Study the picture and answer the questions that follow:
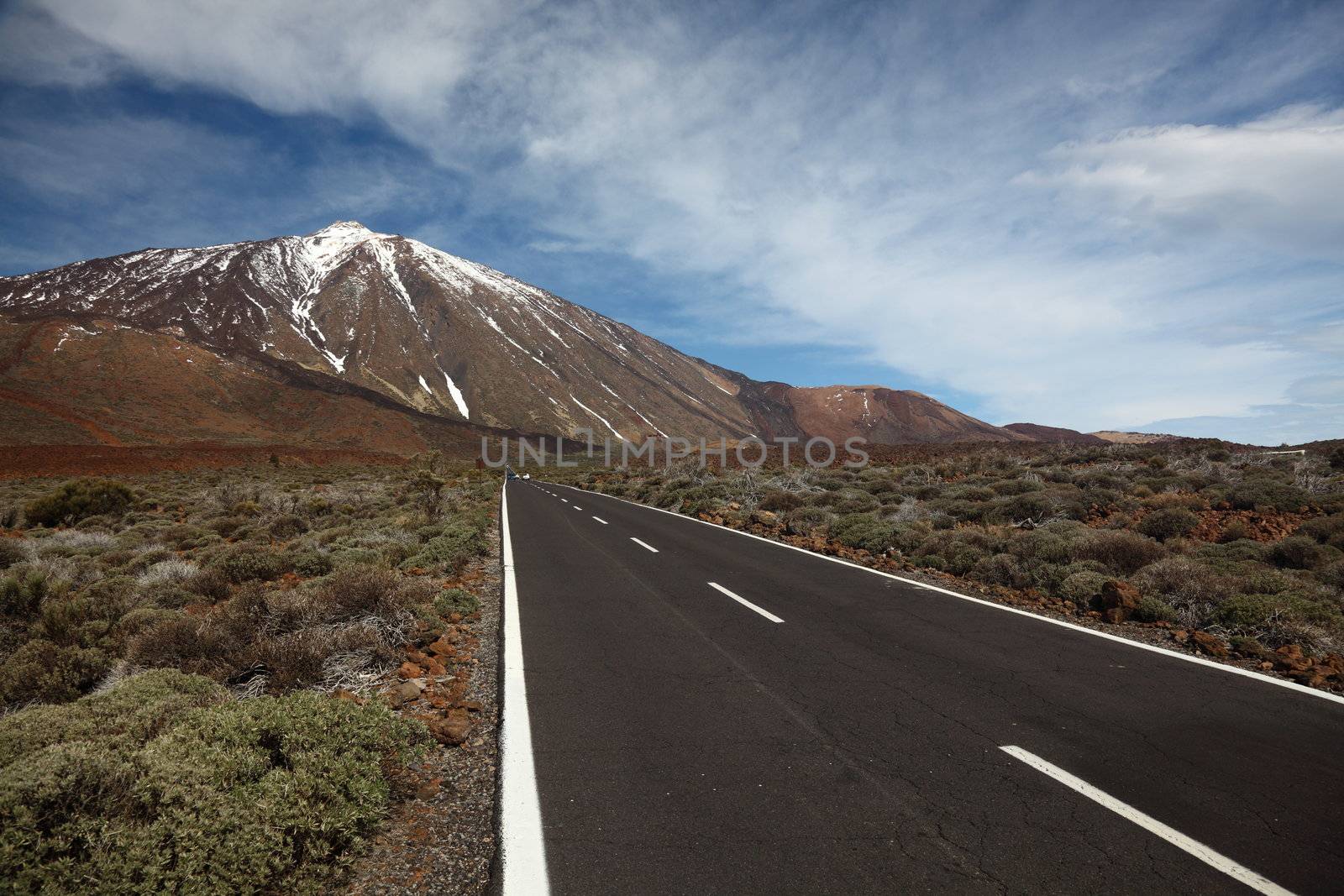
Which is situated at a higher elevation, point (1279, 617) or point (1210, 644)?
point (1279, 617)

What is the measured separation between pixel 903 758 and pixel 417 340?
170009 millimetres

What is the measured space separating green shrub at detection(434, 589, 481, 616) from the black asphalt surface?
0.78 m

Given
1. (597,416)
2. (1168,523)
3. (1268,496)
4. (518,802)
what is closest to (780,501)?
(1168,523)

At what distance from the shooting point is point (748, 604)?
26.7 feet

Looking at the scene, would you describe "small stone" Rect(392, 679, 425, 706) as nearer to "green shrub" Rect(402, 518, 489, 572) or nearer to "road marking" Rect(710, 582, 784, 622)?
"road marking" Rect(710, 582, 784, 622)

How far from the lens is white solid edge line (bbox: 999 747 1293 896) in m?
2.88

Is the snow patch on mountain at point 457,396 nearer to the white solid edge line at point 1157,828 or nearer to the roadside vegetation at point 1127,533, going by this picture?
the roadside vegetation at point 1127,533

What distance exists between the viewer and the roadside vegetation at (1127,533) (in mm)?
7016

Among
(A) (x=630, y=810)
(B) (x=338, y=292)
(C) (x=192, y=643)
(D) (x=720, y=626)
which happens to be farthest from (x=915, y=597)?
(B) (x=338, y=292)

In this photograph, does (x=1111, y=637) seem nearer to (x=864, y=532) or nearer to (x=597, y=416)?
(x=864, y=532)

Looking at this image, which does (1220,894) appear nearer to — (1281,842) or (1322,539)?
(1281,842)

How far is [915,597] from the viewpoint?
27.9ft

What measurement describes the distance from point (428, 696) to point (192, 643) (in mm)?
2621

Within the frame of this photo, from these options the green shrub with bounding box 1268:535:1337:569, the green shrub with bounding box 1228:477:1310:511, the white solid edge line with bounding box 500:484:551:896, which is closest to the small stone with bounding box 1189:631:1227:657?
the green shrub with bounding box 1268:535:1337:569
